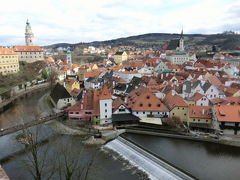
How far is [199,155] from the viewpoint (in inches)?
850

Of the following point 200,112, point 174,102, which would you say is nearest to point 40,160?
point 174,102

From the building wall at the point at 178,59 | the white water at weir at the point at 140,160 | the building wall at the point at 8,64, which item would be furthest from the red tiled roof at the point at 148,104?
the building wall at the point at 178,59

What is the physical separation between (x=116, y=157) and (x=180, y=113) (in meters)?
12.8

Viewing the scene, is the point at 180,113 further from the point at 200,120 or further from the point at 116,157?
the point at 116,157

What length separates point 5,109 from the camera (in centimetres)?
4103

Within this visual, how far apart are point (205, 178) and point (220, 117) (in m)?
9.87

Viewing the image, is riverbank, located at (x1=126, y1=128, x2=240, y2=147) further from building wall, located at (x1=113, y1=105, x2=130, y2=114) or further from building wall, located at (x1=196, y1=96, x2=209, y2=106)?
building wall, located at (x1=196, y1=96, x2=209, y2=106)

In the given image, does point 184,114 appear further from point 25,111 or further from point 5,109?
point 5,109

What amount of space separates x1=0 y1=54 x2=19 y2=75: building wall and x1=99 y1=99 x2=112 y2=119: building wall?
149 feet

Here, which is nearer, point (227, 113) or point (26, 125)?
point (227, 113)

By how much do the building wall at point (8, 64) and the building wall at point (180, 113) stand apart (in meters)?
53.5

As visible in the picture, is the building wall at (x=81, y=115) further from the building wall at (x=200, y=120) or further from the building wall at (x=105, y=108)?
the building wall at (x=200, y=120)

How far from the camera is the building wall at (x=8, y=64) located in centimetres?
5859

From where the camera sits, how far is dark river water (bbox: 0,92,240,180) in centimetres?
1898
